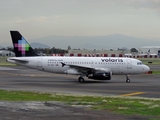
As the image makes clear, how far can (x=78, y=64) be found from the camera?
40.2m

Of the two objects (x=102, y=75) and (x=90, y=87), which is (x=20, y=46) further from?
(x=90, y=87)

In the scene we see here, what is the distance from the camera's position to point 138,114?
49.6 ft

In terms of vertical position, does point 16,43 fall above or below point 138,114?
above

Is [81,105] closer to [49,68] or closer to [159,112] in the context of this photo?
[159,112]

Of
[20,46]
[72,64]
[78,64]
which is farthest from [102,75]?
[20,46]

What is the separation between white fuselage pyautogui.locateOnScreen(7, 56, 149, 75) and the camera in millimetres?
39562

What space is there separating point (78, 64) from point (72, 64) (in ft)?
3.17

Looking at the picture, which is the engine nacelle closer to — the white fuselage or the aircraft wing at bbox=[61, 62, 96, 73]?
the aircraft wing at bbox=[61, 62, 96, 73]

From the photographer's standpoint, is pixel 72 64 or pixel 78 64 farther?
pixel 78 64

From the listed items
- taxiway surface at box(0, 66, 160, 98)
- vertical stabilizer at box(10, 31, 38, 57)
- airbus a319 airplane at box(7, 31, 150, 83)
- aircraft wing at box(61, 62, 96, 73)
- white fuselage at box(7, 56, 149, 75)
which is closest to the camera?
taxiway surface at box(0, 66, 160, 98)

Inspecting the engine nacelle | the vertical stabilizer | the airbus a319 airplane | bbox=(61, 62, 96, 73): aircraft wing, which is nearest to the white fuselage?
the airbus a319 airplane

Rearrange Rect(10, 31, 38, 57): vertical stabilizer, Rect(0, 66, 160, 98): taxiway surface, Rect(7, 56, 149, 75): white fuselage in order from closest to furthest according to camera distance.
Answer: Rect(0, 66, 160, 98): taxiway surface, Rect(7, 56, 149, 75): white fuselage, Rect(10, 31, 38, 57): vertical stabilizer

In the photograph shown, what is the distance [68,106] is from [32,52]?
24768 millimetres

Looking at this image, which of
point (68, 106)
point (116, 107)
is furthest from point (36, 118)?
point (116, 107)
